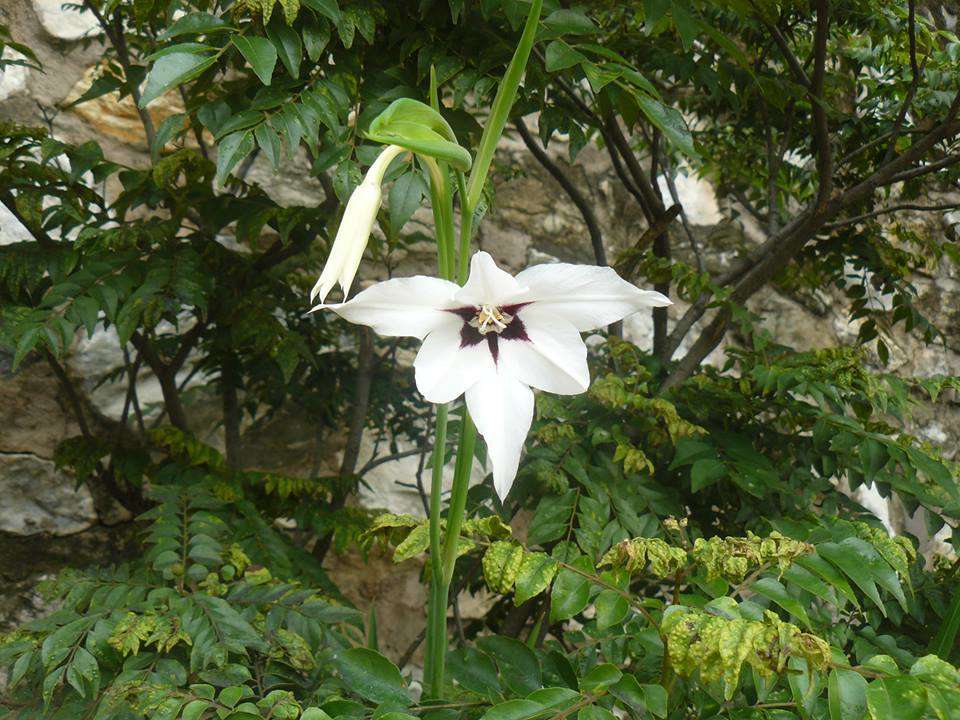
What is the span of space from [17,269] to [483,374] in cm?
92

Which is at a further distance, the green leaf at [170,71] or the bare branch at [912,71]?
the bare branch at [912,71]

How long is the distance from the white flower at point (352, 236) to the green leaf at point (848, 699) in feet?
1.47

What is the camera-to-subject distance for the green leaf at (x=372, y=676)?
2.22 ft

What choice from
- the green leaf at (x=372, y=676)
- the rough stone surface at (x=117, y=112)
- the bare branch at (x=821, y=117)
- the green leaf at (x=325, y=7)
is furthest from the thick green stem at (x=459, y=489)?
the rough stone surface at (x=117, y=112)

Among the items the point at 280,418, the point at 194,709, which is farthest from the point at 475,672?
the point at 280,418

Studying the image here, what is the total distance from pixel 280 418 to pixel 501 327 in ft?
5.28

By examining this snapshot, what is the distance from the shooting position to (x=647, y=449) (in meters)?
1.28

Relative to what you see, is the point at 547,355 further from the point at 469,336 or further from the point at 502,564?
the point at 502,564

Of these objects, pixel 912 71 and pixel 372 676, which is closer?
pixel 372 676

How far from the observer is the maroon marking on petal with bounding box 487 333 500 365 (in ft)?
1.97

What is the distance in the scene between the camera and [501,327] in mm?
602

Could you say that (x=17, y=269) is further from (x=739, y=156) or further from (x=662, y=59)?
(x=739, y=156)

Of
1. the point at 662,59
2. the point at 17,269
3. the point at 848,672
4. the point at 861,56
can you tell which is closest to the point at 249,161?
the point at 17,269

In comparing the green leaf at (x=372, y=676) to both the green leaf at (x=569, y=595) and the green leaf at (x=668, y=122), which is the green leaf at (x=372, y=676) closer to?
the green leaf at (x=569, y=595)
